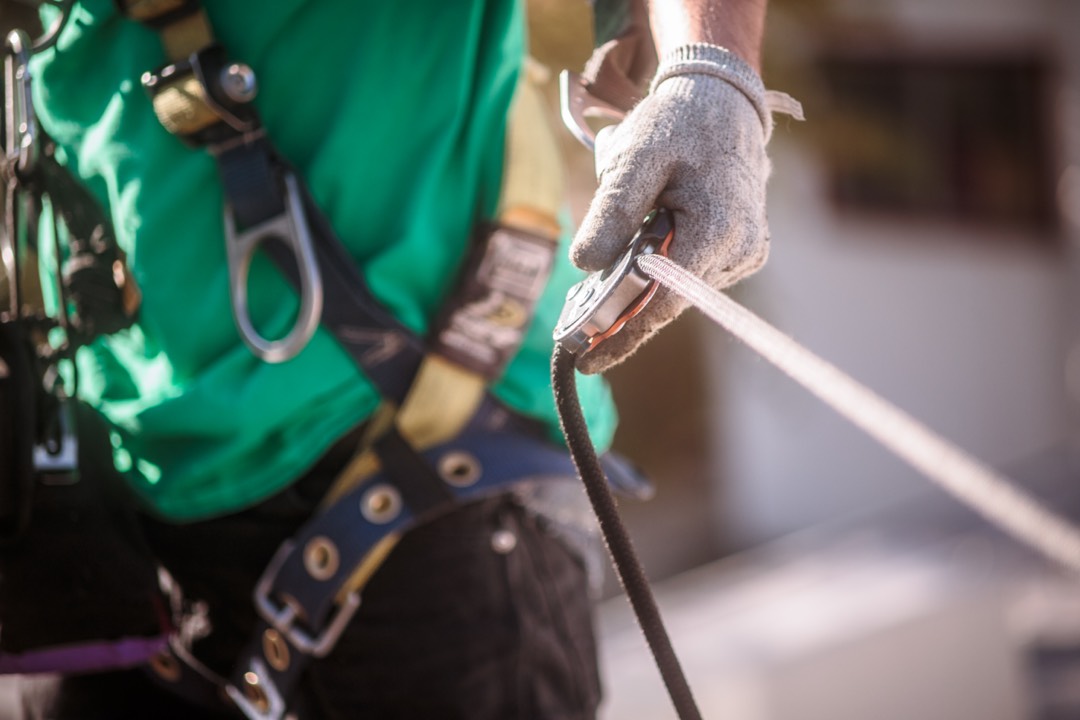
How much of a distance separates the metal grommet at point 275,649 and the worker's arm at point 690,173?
20.3 inches

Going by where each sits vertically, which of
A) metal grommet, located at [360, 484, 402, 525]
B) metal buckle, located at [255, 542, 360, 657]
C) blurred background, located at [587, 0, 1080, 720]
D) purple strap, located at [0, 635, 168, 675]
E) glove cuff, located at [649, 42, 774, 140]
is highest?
blurred background, located at [587, 0, 1080, 720]

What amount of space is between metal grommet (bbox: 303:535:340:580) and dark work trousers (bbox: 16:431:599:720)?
0.16 feet

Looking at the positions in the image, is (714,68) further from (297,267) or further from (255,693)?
(255,693)

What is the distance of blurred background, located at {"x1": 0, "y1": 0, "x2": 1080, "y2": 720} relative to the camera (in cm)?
405

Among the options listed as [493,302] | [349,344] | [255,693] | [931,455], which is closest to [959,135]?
[493,302]

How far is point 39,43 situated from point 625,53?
0.68m

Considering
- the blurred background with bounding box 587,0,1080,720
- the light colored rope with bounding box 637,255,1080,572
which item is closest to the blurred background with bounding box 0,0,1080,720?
the blurred background with bounding box 587,0,1080,720

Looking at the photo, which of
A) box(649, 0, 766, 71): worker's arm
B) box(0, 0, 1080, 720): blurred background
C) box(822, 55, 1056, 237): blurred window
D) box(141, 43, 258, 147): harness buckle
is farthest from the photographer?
box(822, 55, 1056, 237): blurred window

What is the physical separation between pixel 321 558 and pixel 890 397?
737 centimetres

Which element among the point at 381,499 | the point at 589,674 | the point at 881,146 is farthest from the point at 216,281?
the point at 881,146

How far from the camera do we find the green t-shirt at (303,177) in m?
1.35

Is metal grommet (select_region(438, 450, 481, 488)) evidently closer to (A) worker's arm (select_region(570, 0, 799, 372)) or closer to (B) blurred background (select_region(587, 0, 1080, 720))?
(A) worker's arm (select_region(570, 0, 799, 372))

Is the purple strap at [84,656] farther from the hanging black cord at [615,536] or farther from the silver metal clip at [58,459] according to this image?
the hanging black cord at [615,536]

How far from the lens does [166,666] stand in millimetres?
1489
